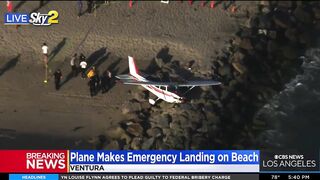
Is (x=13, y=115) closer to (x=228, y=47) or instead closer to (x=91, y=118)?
(x=91, y=118)

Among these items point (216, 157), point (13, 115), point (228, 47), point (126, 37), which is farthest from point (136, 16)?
point (216, 157)

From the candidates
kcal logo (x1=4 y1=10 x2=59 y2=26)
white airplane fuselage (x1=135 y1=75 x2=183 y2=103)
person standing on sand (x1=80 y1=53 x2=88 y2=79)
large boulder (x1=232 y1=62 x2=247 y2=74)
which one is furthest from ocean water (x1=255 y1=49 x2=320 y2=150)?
kcal logo (x1=4 y1=10 x2=59 y2=26)

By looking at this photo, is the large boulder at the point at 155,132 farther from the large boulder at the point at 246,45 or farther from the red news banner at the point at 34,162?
the large boulder at the point at 246,45

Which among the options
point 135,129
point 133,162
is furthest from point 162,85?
point 133,162

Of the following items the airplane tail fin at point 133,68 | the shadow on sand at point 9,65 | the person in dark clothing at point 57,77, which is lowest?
the person in dark clothing at point 57,77

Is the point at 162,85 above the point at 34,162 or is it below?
above

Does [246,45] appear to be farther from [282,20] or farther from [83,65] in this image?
[83,65]

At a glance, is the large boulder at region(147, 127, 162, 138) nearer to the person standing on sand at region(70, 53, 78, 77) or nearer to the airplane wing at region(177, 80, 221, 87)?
the airplane wing at region(177, 80, 221, 87)

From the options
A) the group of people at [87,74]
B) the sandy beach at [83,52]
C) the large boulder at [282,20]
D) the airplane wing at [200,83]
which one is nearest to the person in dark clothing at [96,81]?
the group of people at [87,74]
